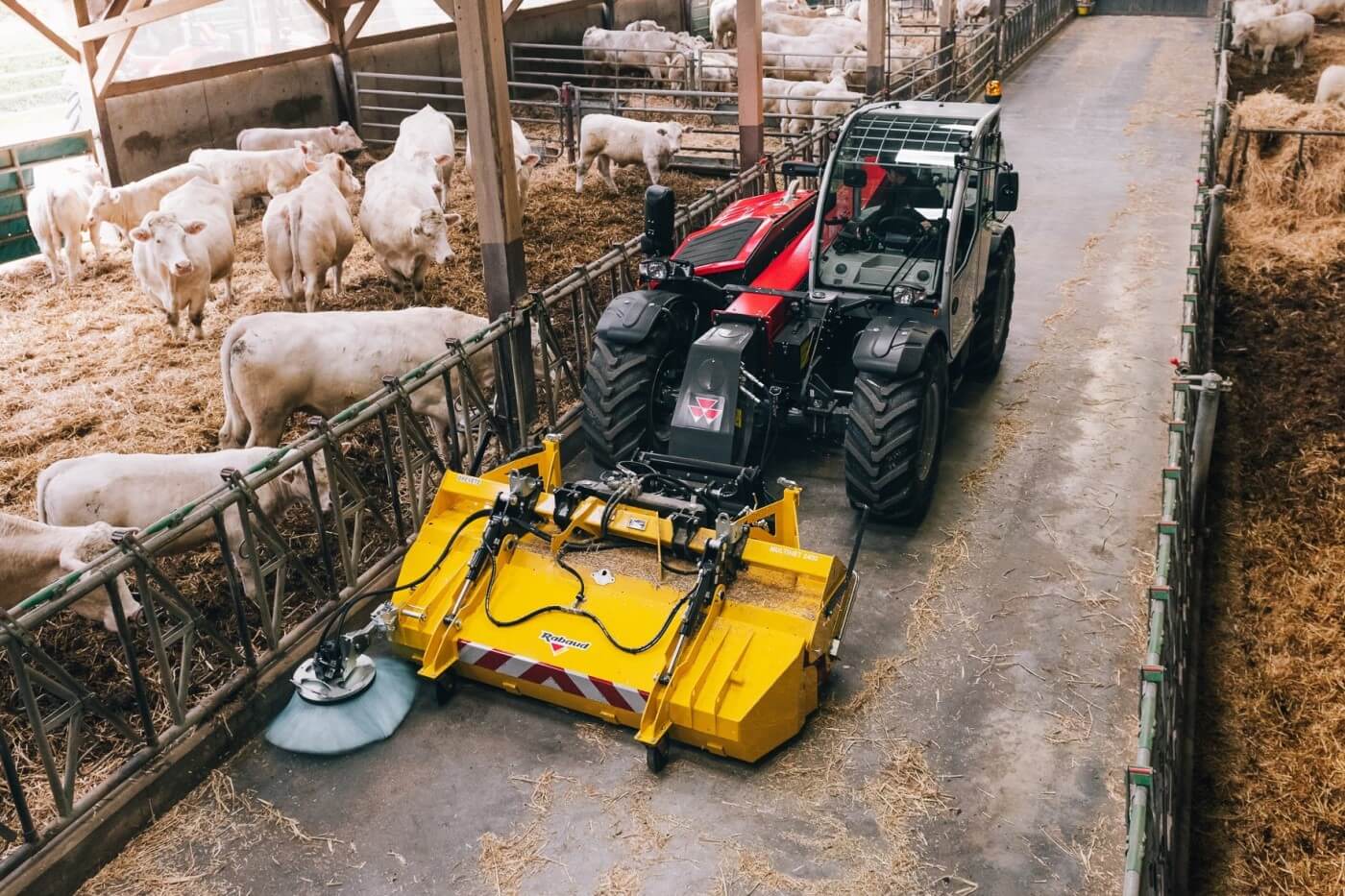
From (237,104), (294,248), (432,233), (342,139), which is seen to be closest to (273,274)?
(294,248)

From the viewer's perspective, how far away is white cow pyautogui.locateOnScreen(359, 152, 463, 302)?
1055 centimetres

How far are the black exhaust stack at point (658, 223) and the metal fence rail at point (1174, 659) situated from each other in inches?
132

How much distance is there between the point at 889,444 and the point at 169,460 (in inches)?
157

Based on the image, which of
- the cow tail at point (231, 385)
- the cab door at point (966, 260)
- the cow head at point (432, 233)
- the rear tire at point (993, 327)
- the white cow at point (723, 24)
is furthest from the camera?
the white cow at point (723, 24)

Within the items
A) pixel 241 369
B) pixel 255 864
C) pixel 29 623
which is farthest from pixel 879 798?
pixel 241 369

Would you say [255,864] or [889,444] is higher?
[889,444]

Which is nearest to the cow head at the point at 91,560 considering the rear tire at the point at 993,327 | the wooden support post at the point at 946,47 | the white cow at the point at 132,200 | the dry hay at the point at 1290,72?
the rear tire at the point at 993,327

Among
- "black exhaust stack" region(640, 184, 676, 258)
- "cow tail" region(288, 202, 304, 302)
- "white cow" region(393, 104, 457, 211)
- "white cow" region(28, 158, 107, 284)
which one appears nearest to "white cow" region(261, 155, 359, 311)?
"cow tail" region(288, 202, 304, 302)

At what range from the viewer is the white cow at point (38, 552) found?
221 inches

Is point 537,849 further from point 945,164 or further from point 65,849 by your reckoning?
point 945,164

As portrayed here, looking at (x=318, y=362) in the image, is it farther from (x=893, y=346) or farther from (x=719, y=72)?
(x=719, y=72)

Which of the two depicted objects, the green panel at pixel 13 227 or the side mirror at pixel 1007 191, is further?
the green panel at pixel 13 227

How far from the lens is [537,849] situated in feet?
15.6

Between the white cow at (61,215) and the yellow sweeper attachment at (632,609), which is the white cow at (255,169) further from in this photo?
the yellow sweeper attachment at (632,609)
